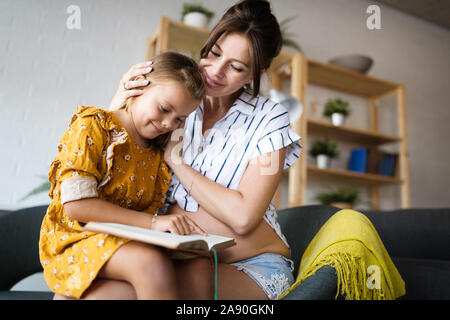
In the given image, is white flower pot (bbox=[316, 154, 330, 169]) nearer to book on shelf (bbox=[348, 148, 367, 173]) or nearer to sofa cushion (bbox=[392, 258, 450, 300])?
book on shelf (bbox=[348, 148, 367, 173])

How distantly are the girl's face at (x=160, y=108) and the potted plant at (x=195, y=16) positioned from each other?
1867mm

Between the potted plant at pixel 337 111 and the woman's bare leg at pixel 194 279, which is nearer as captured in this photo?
the woman's bare leg at pixel 194 279

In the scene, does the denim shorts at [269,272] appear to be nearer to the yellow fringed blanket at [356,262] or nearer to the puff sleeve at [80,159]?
the yellow fringed blanket at [356,262]

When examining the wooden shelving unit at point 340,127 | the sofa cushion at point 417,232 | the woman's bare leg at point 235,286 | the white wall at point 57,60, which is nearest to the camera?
the woman's bare leg at point 235,286

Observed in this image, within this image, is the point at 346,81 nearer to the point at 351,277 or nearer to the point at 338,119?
the point at 338,119

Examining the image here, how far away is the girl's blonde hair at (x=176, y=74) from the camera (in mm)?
971

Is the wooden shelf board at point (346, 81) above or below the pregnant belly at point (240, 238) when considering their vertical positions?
above

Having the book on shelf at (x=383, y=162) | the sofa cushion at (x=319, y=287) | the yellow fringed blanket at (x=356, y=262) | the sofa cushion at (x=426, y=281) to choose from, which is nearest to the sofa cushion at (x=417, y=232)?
the sofa cushion at (x=426, y=281)

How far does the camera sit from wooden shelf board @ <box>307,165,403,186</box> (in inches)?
125

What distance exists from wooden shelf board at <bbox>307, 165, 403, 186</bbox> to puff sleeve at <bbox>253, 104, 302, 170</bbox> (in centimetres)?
196

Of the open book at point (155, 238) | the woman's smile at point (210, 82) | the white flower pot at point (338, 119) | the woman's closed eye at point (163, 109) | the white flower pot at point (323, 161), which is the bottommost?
the open book at point (155, 238)

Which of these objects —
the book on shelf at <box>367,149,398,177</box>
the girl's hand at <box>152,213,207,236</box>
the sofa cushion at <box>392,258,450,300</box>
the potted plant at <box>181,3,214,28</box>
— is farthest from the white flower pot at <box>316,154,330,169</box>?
the girl's hand at <box>152,213,207,236</box>

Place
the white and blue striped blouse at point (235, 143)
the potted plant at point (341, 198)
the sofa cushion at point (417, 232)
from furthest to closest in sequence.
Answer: the potted plant at point (341, 198) → the sofa cushion at point (417, 232) → the white and blue striped blouse at point (235, 143)
